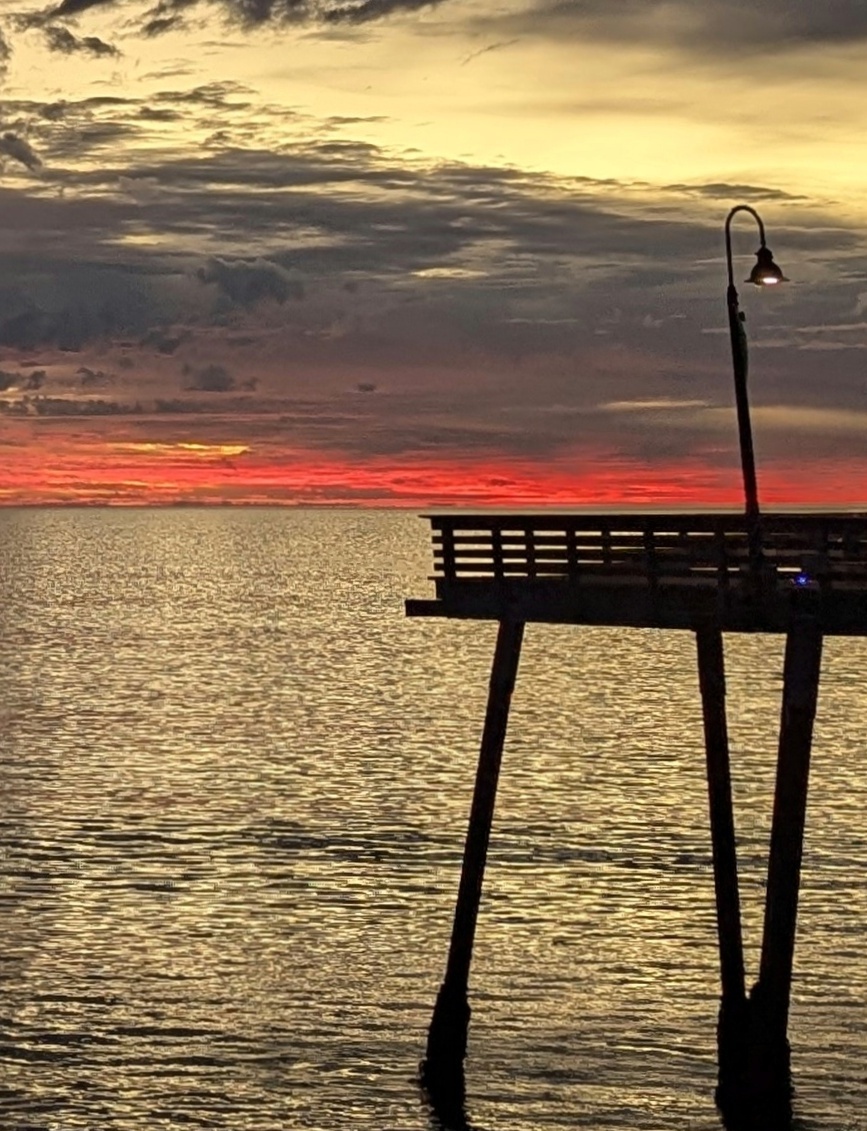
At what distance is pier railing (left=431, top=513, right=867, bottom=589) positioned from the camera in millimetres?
25891

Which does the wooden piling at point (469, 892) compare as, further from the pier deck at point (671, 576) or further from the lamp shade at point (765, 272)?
the lamp shade at point (765, 272)

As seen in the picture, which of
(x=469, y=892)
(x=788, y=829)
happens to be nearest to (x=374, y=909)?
(x=469, y=892)

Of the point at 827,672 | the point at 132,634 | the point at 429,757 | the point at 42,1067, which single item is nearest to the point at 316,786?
the point at 429,757

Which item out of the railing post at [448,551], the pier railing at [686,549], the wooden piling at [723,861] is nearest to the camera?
the pier railing at [686,549]

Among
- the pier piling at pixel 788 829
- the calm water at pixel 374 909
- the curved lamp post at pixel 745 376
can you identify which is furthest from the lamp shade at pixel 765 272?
the calm water at pixel 374 909

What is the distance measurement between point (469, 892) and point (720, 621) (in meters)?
5.68

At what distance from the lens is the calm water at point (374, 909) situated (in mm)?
28609

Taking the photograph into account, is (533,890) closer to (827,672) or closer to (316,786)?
(316,786)

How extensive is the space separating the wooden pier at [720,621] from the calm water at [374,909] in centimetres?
84

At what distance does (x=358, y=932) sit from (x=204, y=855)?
9023 millimetres

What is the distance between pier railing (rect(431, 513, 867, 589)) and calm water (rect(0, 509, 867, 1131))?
7242mm

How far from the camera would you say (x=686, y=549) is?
27.4m

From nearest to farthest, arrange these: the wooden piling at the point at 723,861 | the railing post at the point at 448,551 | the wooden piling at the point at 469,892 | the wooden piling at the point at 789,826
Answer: the wooden piling at the point at 789,826
the railing post at the point at 448,551
the wooden piling at the point at 469,892
the wooden piling at the point at 723,861

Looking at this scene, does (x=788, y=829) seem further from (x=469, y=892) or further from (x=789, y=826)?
(x=469, y=892)
